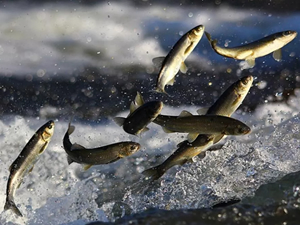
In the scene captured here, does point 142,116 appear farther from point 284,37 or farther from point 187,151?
point 284,37

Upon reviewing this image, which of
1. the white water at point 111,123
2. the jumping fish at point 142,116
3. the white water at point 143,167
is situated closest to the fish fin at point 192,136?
the jumping fish at point 142,116

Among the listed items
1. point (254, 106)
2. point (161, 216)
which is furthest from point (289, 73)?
point (161, 216)

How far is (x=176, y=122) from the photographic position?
2.38 meters

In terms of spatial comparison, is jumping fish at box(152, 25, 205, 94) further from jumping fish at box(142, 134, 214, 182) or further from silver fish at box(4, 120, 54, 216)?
silver fish at box(4, 120, 54, 216)

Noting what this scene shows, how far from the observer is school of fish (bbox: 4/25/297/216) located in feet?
7.63

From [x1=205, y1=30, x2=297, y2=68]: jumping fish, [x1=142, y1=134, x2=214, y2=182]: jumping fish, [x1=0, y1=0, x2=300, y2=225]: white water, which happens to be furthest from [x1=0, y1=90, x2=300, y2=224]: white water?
[x1=205, y1=30, x2=297, y2=68]: jumping fish

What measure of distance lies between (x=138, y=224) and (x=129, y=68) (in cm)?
281

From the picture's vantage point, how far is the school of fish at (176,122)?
2.32 metres

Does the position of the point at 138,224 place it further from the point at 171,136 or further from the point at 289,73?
the point at 289,73

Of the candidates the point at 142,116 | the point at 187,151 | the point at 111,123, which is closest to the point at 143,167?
the point at 111,123

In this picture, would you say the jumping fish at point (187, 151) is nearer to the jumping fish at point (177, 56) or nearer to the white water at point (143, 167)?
the white water at point (143, 167)

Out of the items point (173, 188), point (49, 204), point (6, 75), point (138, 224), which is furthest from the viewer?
point (6, 75)

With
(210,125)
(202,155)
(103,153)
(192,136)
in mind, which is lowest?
(202,155)

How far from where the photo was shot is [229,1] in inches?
190
